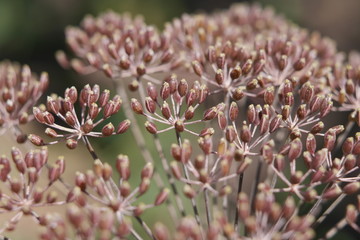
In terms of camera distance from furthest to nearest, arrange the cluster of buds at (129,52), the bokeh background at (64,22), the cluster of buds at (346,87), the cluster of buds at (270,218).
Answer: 1. the bokeh background at (64,22)
2. the cluster of buds at (129,52)
3. the cluster of buds at (346,87)
4. the cluster of buds at (270,218)

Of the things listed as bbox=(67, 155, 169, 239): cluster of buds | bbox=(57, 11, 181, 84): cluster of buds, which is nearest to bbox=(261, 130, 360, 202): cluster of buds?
bbox=(67, 155, 169, 239): cluster of buds

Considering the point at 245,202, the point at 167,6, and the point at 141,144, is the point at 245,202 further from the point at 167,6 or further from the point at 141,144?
the point at 167,6

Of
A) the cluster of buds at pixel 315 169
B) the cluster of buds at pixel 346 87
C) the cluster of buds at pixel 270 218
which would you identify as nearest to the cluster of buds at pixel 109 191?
the cluster of buds at pixel 270 218

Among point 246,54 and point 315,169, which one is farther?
point 246,54

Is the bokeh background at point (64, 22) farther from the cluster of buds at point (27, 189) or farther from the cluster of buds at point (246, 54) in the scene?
the cluster of buds at point (27, 189)

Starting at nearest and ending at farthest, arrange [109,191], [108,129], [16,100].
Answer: [109,191]
[108,129]
[16,100]

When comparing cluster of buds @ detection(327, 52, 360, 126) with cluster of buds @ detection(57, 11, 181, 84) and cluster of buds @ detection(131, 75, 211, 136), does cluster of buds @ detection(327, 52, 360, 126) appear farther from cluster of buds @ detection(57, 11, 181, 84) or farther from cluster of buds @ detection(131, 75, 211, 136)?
cluster of buds @ detection(57, 11, 181, 84)

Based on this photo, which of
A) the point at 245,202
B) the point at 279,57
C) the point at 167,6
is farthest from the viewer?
the point at 167,6

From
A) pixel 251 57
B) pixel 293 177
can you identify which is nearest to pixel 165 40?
pixel 251 57

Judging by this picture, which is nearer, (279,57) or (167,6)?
(279,57)

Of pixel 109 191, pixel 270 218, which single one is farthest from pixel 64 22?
pixel 270 218

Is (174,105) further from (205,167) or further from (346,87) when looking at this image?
(346,87)
